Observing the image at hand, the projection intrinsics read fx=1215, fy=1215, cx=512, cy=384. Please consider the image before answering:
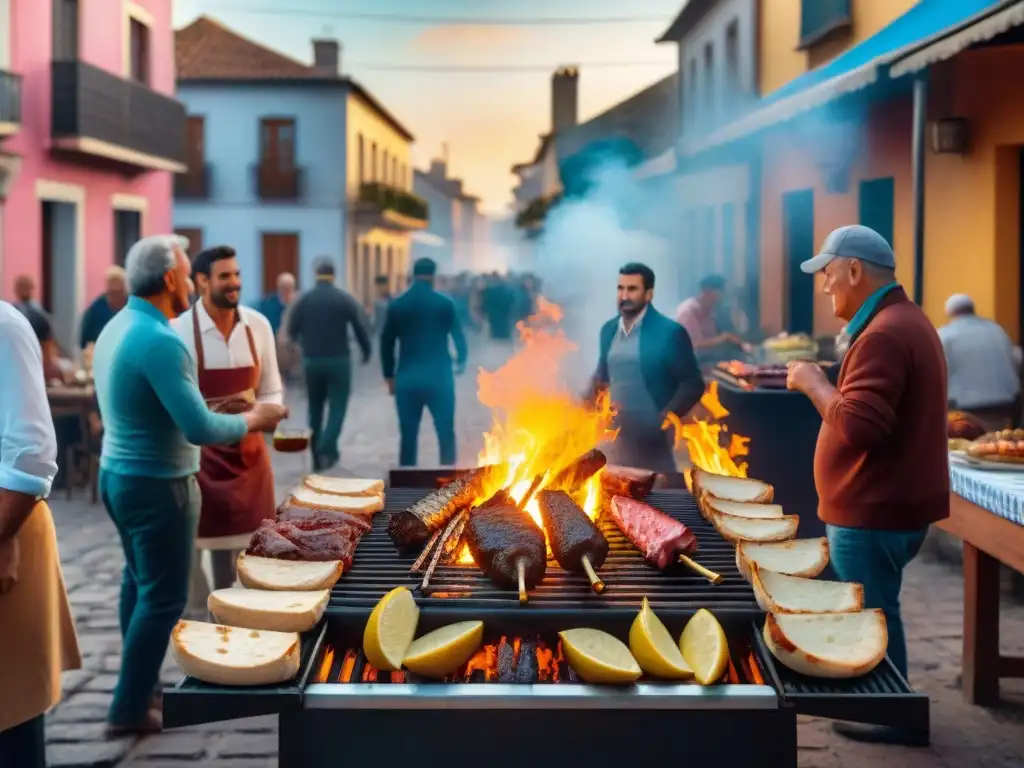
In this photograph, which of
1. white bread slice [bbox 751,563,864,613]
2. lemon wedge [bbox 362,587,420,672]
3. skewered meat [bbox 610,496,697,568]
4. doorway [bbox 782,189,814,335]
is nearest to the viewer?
lemon wedge [bbox 362,587,420,672]

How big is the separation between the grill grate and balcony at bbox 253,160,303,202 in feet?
115

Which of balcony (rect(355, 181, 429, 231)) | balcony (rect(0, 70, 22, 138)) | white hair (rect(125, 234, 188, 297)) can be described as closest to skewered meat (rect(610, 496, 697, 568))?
white hair (rect(125, 234, 188, 297))

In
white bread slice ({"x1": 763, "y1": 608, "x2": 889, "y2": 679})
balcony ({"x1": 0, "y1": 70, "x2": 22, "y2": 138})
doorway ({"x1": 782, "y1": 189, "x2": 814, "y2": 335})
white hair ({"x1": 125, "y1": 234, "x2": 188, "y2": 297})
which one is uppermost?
A: balcony ({"x1": 0, "y1": 70, "x2": 22, "y2": 138})

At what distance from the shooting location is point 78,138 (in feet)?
64.1

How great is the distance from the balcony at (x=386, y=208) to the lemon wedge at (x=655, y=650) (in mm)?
37606

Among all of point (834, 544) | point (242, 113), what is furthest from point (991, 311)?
point (242, 113)

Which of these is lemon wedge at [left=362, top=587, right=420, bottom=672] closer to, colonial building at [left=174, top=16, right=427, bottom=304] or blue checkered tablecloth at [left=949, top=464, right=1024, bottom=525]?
blue checkered tablecloth at [left=949, top=464, right=1024, bottom=525]

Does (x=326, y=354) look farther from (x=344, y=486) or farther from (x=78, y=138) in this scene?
(x=78, y=138)

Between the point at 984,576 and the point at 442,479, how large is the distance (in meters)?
2.60

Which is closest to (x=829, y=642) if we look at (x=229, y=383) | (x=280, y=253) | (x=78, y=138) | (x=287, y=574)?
(x=287, y=574)

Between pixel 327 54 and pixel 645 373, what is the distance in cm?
3794

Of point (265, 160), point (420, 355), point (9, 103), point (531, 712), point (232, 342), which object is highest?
point (265, 160)

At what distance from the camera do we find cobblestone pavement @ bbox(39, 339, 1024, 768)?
16.6 ft

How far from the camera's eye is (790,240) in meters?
17.1
